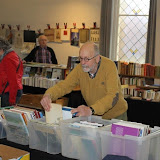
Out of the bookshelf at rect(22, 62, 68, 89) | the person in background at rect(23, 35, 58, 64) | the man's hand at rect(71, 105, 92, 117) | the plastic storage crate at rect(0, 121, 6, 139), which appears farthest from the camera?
the person in background at rect(23, 35, 58, 64)

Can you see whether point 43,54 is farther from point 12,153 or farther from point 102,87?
point 12,153

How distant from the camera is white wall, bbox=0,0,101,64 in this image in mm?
9273

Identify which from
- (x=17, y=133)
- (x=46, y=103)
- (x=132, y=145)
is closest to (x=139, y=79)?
(x=46, y=103)

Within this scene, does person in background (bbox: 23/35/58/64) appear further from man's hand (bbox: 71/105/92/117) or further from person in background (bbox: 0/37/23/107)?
man's hand (bbox: 71/105/92/117)

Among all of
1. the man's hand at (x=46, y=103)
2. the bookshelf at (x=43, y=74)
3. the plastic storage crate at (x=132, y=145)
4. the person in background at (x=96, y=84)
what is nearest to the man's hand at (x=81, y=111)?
the person in background at (x=96, y=84)

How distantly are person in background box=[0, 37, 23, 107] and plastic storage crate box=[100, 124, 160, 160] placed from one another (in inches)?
89.0

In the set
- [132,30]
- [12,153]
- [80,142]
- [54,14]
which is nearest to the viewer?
[80,142]

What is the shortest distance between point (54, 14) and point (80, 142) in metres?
7.73

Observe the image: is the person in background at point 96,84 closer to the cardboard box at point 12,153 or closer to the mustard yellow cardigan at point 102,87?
the mustard yellow cardigan at point 102,87

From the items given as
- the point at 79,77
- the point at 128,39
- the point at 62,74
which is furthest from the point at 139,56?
the point at 79,77

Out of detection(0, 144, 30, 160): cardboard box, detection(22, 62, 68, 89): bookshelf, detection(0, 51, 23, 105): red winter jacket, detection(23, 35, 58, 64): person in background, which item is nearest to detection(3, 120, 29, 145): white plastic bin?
detection(0, 144, 30, 160): cardboard box

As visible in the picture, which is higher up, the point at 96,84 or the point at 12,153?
the point at 96,84

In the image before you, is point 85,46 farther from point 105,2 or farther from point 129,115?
point 105,2

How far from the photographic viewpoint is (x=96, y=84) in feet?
11.7
